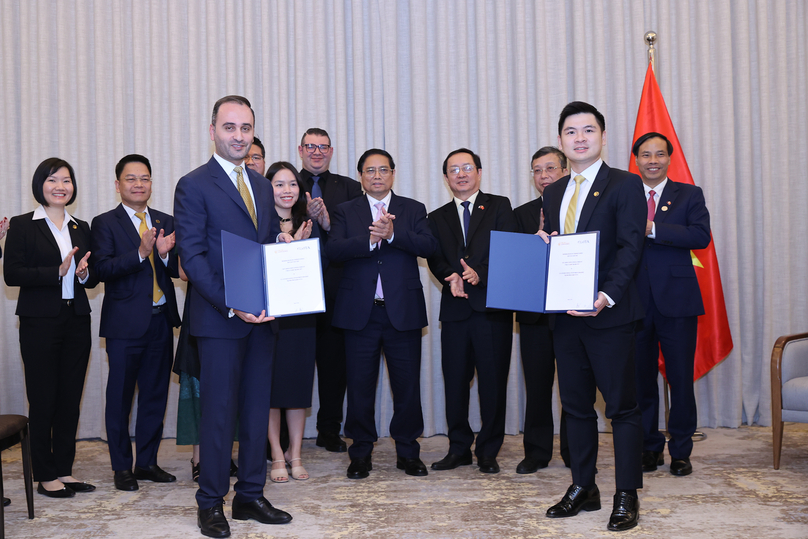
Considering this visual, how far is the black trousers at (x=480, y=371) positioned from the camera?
3.89 meters

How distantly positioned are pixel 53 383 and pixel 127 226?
96cm

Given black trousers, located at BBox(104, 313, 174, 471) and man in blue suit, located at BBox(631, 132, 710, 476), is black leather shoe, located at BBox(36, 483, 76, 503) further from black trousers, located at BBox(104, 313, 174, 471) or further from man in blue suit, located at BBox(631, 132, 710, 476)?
man in blue suit, located at BBox(631, 132, 710, 476)

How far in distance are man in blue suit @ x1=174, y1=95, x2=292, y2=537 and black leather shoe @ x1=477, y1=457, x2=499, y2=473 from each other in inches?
50.0

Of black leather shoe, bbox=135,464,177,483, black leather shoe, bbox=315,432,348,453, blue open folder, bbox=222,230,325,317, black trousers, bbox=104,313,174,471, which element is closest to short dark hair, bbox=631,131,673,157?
blue open folder, bbox=222,230,325,317

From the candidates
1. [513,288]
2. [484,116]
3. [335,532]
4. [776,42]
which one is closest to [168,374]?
[335,532]

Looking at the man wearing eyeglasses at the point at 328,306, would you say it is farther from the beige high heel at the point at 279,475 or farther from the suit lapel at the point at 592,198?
Answer: the suit lapel at the point at 592,198

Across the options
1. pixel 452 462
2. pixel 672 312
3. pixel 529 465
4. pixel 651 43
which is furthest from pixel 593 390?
pixel 651 43


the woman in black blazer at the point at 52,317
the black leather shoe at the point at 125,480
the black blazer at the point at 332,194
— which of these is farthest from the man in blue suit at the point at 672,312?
the woman in black blazer at the point at 52,317

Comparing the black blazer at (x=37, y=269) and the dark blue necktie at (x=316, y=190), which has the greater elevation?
the dark blue necktie at (x=316, y=190)

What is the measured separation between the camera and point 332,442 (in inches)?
182

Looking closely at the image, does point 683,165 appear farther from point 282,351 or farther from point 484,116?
point 282,351

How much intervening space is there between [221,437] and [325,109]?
120 inches

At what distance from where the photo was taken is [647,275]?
3.89m

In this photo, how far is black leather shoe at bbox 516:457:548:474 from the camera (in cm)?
381
